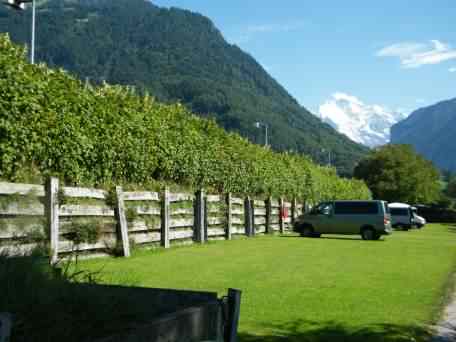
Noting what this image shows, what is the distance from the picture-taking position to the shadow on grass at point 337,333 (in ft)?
23.9

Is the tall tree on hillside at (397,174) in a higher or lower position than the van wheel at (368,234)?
higher

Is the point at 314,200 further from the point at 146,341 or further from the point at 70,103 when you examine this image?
the point at 146,341

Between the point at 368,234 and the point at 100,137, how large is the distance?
2063 cm

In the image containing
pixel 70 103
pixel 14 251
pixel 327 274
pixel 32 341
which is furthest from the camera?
pixel 70 103

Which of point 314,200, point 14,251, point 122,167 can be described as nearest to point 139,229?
point 122,167

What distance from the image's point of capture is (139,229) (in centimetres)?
1733

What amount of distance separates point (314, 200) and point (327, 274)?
97.9 feet

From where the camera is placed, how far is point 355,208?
34.3m

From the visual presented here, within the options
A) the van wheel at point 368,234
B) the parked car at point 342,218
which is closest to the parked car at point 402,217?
→ the parked car at point 342,218

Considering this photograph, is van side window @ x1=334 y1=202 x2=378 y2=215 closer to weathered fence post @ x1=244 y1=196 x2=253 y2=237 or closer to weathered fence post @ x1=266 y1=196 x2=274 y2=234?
weathered fence post @ x1=266 y1=196 x2=274 y2=234

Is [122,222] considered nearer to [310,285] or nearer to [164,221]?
[164,221]

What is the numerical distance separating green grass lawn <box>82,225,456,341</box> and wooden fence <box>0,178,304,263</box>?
2.31 ft

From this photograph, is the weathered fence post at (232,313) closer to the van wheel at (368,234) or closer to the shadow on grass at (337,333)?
the shadow on grass at (337,333)

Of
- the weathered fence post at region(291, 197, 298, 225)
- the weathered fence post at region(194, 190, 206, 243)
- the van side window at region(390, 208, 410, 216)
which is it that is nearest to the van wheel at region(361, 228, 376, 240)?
the weathered fence post at region(291, 197, 298, 225)
